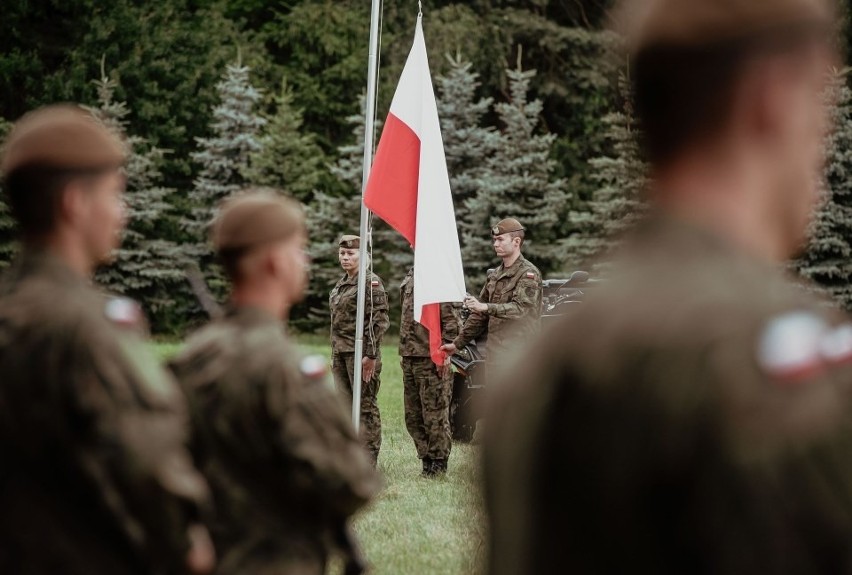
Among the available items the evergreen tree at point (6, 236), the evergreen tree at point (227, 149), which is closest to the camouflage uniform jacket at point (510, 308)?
the evergreen tree at point (6, 236)

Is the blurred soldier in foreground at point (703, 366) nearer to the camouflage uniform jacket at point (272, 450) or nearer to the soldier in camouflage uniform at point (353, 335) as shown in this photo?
the camouflage uniform jacket at point (272, 450)

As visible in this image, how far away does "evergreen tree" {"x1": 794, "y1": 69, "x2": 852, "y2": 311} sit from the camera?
25.7 m

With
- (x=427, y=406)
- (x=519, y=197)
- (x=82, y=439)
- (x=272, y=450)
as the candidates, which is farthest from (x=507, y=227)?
(x=519, y=197)

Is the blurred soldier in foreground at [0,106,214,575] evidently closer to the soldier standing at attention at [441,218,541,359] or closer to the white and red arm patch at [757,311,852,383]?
the white and red arm patch at [757,311,852,383]

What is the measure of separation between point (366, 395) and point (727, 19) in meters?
10.5

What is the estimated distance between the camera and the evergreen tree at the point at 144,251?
1289 inches

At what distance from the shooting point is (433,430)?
1148 centimetres

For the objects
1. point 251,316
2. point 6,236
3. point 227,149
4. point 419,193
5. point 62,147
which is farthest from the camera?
point 227,149

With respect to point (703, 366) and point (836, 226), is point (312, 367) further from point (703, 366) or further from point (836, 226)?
point (836, 226)

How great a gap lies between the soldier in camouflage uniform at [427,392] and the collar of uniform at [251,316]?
7812 mm

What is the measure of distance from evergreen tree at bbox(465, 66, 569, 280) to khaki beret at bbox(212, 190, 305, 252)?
91.1ft

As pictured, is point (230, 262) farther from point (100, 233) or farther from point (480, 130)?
point (480, 130)

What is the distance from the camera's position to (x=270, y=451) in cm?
348

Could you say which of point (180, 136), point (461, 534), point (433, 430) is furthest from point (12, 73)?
point (461, 534)
